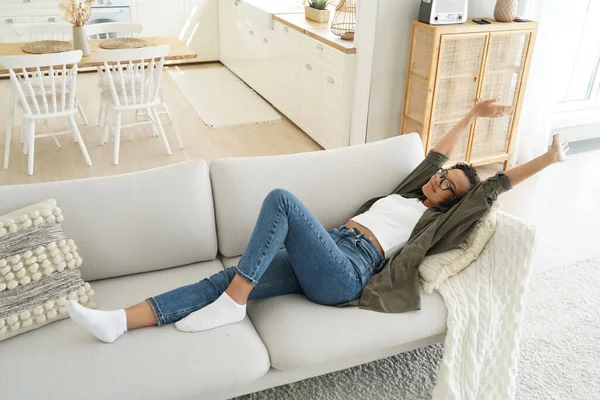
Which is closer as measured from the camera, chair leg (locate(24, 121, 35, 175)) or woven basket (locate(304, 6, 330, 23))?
chair leg (locate(24, 121, 35, 175))

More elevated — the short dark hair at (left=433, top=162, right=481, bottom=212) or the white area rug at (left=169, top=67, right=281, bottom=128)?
the short dark hair at (left=433, top=162, right=481, bottom=212)

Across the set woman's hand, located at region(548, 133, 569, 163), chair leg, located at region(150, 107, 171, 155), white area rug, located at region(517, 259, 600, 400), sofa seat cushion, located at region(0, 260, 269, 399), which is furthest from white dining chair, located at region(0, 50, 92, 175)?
white area rug, located at region(517, 259, 600, 400)

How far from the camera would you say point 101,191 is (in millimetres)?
1976

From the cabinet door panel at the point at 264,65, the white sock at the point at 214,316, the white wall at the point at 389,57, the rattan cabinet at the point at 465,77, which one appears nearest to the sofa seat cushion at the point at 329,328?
the white sock at the point at 214,316

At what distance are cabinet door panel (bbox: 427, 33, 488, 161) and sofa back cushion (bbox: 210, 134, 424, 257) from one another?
1.21m

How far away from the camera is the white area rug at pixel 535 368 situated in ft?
6.76

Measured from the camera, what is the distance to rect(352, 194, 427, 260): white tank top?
2057 mm

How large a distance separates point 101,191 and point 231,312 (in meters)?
0.66

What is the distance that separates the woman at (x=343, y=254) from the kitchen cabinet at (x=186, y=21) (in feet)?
15.2

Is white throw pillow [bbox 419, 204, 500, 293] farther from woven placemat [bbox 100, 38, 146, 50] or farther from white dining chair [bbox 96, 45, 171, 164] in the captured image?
woven placemat [bbox 100, 38, 146, 50]

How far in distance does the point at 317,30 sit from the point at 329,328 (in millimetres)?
2895

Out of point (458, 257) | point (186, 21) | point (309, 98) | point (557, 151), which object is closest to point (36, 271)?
point (458, 257)

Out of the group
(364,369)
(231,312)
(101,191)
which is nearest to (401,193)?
(364,369)

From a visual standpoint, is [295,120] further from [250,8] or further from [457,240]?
[457,240]
